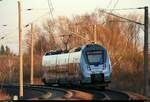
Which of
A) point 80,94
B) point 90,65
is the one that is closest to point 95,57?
point 90,65

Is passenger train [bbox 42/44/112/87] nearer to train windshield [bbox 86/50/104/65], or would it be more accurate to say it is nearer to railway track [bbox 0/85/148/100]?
train windshield [bbox 86/50/104/65]

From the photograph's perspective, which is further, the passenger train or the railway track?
the passenger train

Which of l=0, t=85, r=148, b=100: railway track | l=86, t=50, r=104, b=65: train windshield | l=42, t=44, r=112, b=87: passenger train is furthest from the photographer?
l=86, t=50, r=104, b=65: train windshield

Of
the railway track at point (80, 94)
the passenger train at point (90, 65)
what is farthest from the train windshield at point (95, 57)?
the railway track at point (80, 94)

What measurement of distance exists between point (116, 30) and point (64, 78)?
48.9 m

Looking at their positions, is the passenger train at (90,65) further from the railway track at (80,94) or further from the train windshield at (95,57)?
the railway track at (80,94)

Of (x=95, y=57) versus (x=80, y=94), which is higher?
(x=95, y=57)

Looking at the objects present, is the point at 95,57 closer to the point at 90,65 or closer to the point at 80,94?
the point at 90,65

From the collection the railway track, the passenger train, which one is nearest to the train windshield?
the passenger train

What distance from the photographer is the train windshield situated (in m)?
40.6

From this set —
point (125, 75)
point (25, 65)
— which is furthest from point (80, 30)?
point (125, 75)

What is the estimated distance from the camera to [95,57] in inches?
1607

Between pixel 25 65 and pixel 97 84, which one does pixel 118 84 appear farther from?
pixel 25 65

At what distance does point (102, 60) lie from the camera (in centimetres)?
4069
